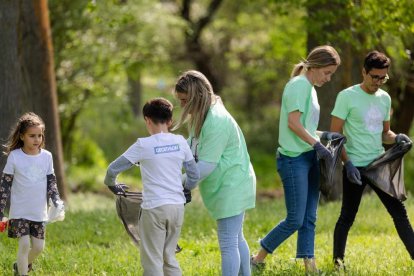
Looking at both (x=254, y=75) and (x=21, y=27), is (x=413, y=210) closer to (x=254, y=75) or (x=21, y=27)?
(x=21, y=27)

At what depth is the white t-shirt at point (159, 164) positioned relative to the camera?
5.73 metres

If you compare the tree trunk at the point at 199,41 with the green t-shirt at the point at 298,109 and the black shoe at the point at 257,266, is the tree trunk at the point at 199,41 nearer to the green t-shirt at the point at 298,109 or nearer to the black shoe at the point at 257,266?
the black shoe at the point at 257,266

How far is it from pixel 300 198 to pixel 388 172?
86 cm

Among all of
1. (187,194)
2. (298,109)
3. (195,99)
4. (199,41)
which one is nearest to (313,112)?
(298,109)

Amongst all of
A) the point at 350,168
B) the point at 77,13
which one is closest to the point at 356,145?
the point at 350,168

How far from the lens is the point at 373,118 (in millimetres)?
6898

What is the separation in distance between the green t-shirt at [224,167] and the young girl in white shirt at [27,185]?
4.52ft

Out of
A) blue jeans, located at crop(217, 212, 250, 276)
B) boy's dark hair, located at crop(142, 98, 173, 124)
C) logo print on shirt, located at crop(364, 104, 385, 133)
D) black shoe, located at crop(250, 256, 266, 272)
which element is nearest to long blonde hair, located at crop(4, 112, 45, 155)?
boy's dark hair, located at crop(142, 98, 173, 124)

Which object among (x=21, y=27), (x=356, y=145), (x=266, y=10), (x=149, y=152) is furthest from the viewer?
(x=266, y=10)

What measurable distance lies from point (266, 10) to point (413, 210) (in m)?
14.1

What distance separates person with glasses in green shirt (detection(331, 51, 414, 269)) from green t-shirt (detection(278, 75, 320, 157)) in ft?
1.16

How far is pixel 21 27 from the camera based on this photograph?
12320mm

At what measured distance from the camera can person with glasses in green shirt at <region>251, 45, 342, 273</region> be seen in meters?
6.51

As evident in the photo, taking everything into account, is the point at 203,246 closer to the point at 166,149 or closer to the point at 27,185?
the point at 27,185
